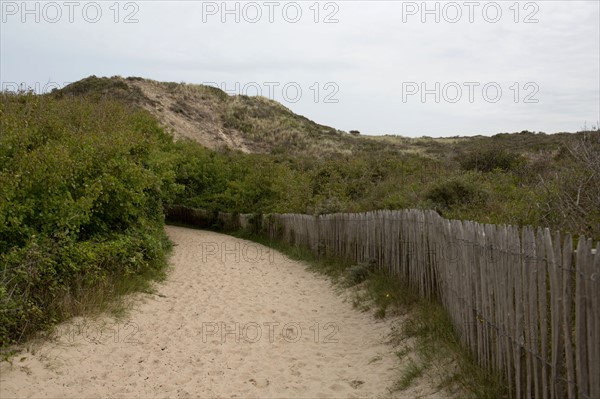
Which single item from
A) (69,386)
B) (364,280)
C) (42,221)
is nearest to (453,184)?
(364,280)

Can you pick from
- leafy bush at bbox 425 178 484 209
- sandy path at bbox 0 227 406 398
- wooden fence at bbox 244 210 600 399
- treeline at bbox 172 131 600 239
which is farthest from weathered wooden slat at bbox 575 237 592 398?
leafy bush at bbox 425 178 484 209

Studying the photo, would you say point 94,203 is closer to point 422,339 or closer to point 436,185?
point 422,339

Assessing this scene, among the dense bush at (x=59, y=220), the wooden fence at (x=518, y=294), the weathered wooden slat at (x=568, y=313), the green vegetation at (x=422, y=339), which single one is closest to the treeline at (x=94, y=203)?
the dense bush at (x=59, y=220)

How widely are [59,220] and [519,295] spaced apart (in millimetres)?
7416

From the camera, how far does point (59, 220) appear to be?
364 inches

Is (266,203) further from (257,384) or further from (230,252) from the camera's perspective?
(257,384)

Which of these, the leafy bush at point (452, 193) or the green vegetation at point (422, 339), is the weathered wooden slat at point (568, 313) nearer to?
the green vegetation at point (422, 339)

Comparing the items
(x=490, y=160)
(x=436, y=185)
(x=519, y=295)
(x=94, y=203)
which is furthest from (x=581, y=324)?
(x=490, y=160)

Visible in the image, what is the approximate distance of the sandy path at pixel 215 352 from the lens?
614cm

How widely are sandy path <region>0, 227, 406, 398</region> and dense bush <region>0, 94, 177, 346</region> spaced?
1.99 feet

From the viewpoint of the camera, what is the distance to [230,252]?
19.7m

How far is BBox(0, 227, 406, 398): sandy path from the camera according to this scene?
614 cm

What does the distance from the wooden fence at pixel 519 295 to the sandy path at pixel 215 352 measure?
3.89 feet

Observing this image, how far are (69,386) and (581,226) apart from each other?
6.07 metres
